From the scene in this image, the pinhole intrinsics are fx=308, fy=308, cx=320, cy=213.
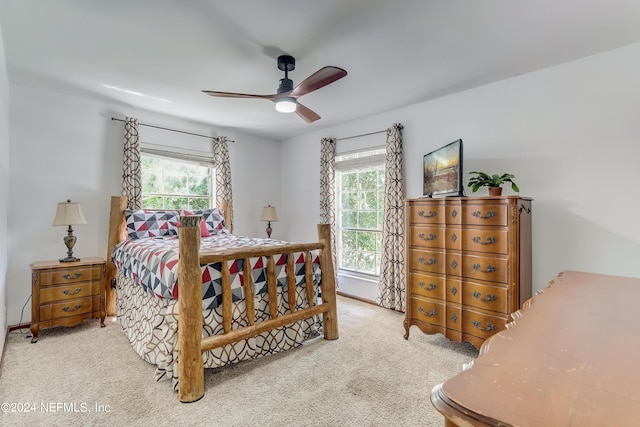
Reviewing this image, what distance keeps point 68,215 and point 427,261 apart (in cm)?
348

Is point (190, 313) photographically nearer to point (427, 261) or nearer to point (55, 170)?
point (427, 261)

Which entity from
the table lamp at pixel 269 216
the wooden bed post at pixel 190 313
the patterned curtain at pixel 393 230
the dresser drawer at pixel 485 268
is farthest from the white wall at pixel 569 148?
the wooden bed post at pixel 190 313

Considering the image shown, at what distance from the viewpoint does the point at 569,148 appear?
8.63 ft

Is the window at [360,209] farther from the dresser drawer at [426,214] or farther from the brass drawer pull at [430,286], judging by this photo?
the brass drawer pull at [430,286]

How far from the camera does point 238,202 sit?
4871 millimetres

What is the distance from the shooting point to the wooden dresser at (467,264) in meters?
2.30

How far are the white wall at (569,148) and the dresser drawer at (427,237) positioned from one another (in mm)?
928

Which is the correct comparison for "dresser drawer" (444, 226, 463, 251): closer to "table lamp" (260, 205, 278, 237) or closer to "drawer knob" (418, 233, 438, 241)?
"drawer knob" (418, 233, 438, 241)

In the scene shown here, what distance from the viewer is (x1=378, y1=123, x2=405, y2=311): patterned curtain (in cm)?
369

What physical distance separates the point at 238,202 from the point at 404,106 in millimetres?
2810

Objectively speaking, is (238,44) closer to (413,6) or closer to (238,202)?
(413,6)

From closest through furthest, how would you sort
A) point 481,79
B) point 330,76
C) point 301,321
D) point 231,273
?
point 330,76, point 231,273, point 301,321, point 481,79

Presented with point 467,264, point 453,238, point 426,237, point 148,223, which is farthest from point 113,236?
point 467,264

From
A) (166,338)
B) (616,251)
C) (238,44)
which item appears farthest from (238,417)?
(616,251)
